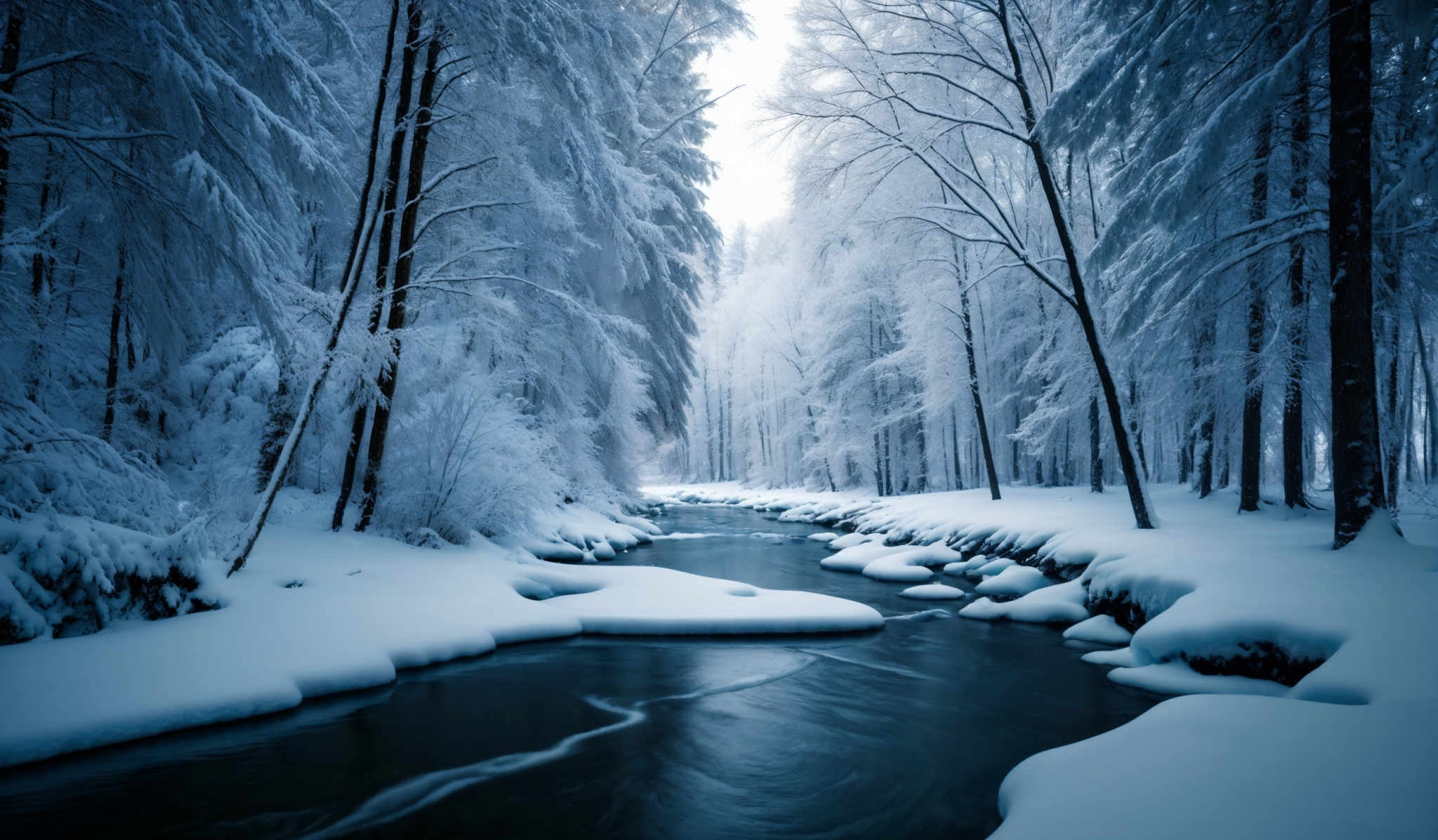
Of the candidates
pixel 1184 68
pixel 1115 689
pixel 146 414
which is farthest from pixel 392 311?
pixel 1184 68

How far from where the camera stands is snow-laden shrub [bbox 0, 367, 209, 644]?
3.99 m

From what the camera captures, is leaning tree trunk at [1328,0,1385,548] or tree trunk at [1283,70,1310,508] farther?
tree trunk at [1283,70,1310,508]

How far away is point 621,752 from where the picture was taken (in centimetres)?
408

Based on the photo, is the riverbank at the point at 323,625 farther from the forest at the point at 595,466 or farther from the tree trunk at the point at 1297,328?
the tree trunk at the point at 1297,328

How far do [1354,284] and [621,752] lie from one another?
750 cm

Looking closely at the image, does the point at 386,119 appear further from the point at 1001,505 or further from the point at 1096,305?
the point at 1001,505

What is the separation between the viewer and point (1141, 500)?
8445 mm

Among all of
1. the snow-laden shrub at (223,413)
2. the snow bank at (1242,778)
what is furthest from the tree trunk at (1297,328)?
the snow-laden shrub at (223,413)

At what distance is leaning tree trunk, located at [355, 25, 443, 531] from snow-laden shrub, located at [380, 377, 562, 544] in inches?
13.1

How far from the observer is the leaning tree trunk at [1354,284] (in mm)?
5383

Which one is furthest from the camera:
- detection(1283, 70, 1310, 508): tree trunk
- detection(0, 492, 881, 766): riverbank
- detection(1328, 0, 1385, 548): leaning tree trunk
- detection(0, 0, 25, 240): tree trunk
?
detection(1283, 70, 1310, 508): tree trunk

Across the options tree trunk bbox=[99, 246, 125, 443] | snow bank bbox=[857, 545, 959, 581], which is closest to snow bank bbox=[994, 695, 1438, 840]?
snow bank bbox=[857, 545, 959, 581]

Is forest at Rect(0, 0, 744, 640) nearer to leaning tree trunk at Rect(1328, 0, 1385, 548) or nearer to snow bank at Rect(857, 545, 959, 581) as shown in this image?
snow bank at Rect(857, 545, 959, 581)

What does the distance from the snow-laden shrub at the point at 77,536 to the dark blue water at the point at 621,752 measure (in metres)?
1.26
